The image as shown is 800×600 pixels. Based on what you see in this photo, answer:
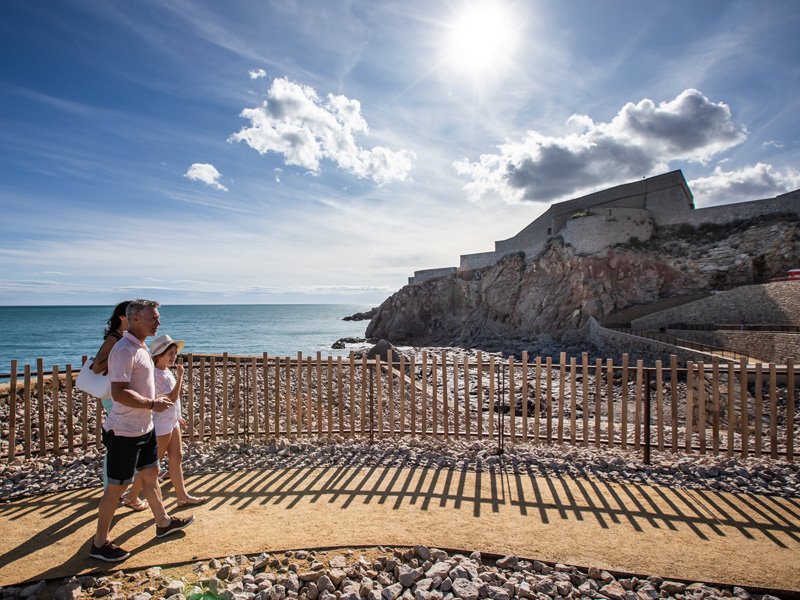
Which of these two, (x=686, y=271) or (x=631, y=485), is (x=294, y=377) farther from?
(x=686, y=271)

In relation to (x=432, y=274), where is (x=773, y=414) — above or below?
below

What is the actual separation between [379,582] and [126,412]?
2671 mm

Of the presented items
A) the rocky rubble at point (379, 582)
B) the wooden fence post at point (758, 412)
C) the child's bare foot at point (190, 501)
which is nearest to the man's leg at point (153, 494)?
the rocky rubble at point (379, 582)

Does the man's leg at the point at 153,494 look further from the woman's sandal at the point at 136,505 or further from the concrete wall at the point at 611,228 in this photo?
the concrete wall at the point at 611,228

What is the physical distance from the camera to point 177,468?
4785 mm

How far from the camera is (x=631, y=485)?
5.38m

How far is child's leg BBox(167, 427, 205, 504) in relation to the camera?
476 centimetres

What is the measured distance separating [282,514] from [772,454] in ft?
22.6

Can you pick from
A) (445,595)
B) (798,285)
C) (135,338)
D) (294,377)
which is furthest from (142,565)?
(798,285)

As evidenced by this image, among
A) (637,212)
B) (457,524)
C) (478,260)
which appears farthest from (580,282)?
(457,524)

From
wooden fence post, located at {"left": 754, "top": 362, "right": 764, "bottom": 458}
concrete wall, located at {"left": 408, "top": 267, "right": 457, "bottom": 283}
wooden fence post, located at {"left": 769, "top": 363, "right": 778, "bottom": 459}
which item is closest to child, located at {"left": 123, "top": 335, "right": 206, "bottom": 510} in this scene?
wooden fence post, located at {"left": 754, "top": 362, "right": 764, "bottom": 458}

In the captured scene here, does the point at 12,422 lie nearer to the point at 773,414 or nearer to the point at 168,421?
the point at 168,421

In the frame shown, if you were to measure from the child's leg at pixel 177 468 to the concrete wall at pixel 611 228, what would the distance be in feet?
127

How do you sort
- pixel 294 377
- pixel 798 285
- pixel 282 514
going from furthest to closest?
1. pixel 798 285
2. pixel 294 377
3. pixel 282 514
